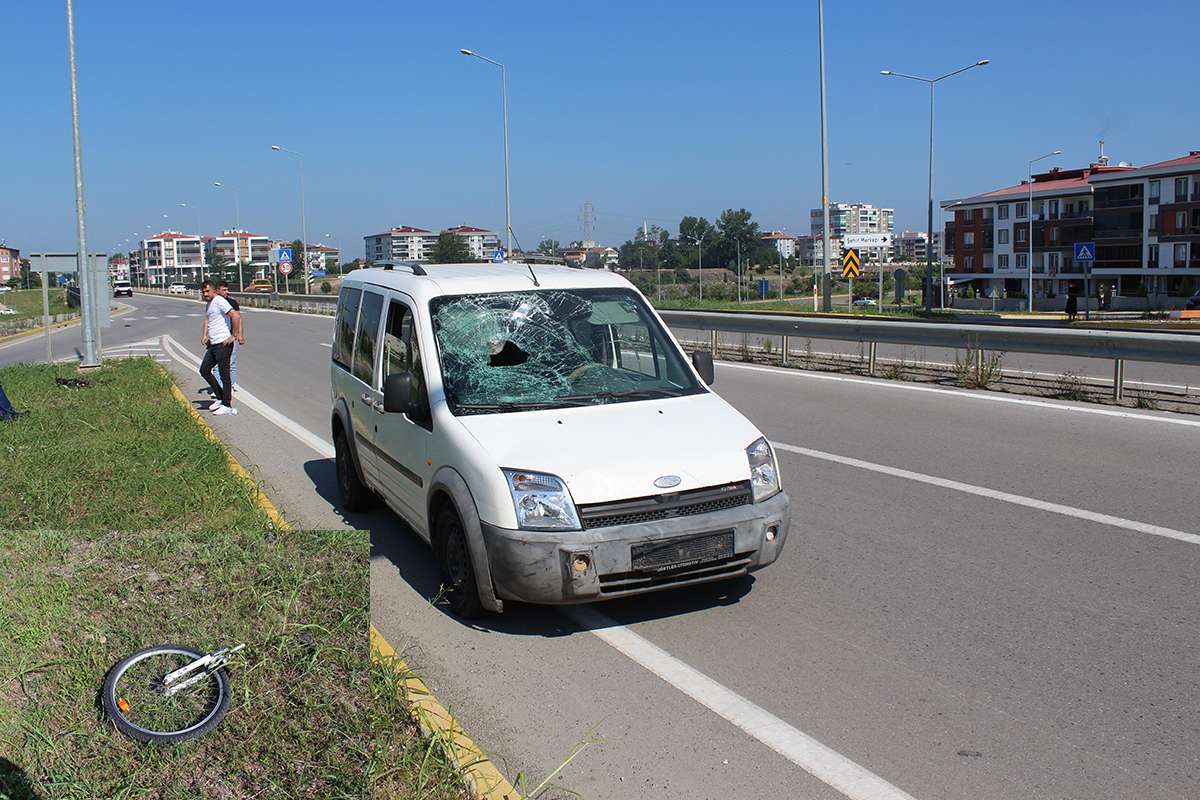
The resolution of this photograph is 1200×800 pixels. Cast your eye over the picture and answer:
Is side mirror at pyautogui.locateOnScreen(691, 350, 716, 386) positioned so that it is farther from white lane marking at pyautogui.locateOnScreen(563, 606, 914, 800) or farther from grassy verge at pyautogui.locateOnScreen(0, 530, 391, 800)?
grassy verge at pyautogui.locateOnScreen(0, 530, 391, 800)

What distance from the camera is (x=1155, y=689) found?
4691 millimetres

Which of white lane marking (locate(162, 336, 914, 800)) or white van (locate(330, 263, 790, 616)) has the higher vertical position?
white van (locate(330, 263, 790, 616))

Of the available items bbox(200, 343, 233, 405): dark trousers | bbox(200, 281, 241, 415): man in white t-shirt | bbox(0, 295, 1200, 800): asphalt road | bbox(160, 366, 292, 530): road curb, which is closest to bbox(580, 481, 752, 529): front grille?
bbox(0, 295, 1200, 800): asphalt road

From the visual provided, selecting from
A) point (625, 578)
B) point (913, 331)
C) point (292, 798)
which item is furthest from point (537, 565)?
point (913, 331)

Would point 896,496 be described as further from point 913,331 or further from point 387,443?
point 913,331

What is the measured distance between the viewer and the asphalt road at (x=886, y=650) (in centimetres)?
413

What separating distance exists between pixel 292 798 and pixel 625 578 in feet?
6.70

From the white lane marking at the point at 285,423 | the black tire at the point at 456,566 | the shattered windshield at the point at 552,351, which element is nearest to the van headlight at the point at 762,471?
the shattered windshield at the point at 552,351

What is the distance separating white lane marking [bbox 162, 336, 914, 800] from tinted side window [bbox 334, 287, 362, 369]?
3.32 m

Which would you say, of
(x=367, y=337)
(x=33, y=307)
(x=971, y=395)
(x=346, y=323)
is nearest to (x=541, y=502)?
(x=367, y=337)

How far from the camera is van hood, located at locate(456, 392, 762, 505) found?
17.8ft

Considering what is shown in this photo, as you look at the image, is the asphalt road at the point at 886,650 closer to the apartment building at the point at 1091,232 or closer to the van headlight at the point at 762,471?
the van headlight at the point at 762,471

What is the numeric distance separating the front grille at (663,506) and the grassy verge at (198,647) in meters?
1.20

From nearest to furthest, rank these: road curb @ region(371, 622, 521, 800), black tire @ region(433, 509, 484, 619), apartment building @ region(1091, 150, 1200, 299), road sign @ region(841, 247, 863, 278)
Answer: road curb @ region(371, 622, 521, 800)
black tire @ region(433, 509, 484, 619)
road sign @ region(841, 247, 863, 278)
apartment building @ region(1091, 150, 1200, 299)
